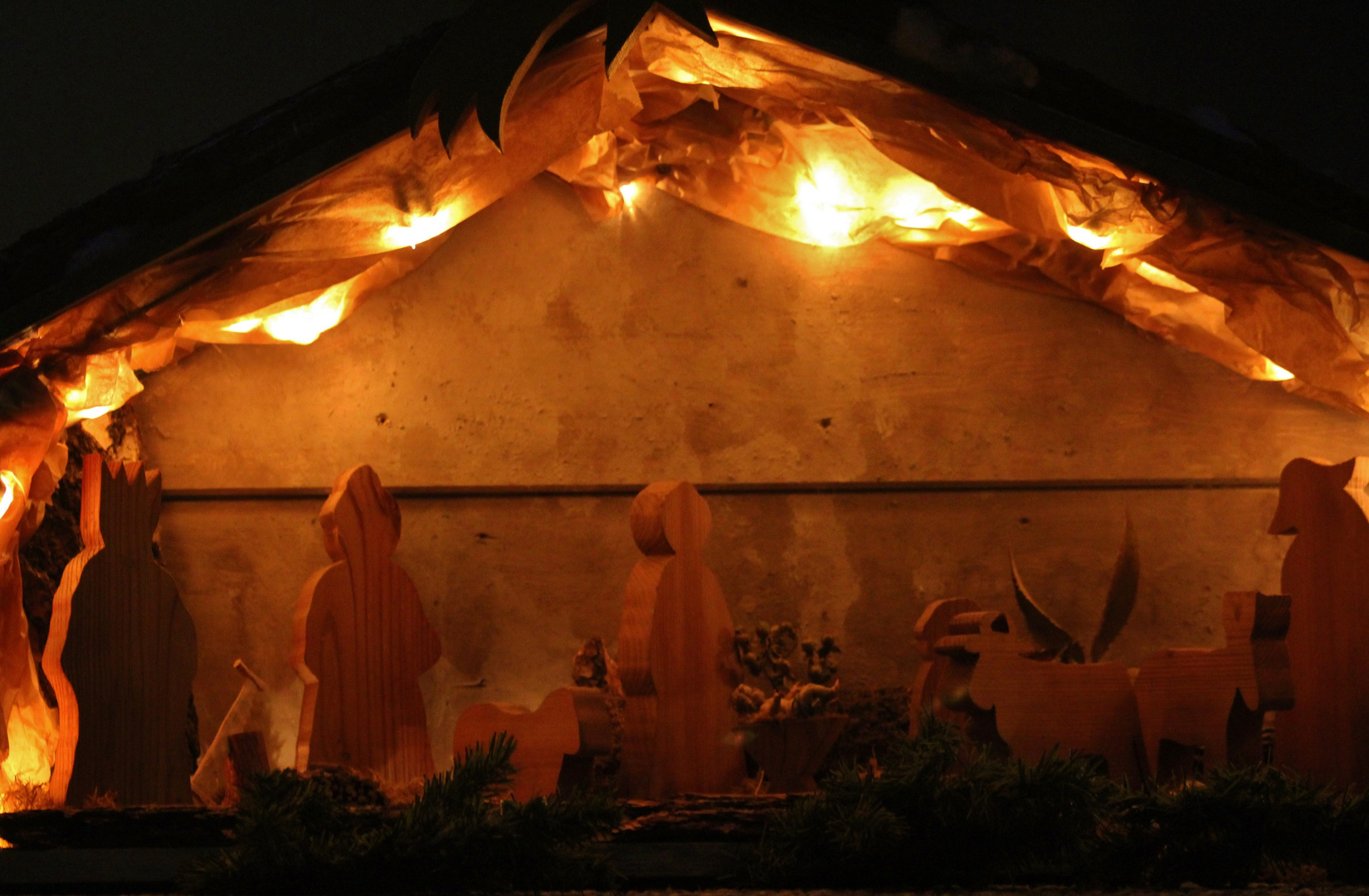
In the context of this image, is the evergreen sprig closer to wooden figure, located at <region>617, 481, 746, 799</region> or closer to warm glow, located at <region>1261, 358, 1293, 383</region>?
wooden figure, located at <region>617, 481, 746, 799</region>

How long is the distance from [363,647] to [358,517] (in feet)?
0.71

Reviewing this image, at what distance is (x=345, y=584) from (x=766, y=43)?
1112mm

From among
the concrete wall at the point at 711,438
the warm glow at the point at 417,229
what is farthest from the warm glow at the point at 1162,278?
the warm glow at the point at 417,229

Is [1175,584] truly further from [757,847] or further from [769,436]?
[757,847]

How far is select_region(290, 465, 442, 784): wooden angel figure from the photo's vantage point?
242 centimetres

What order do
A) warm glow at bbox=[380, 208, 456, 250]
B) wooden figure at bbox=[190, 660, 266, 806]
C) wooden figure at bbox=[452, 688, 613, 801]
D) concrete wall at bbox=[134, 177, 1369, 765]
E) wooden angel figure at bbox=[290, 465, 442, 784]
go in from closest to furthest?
wooden figure at bbox=[452, 688, 613, 801] < wooden angel figure at bbox=[290, 465, 442, 784] < warm glow at bbox=[380, 208, 456, 250] < wooden figure at bbox=[190, 660, 266, 806] < concrete wall at bbox=[134, 177, 1369, 765]

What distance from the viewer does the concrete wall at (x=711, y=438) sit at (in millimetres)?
2852

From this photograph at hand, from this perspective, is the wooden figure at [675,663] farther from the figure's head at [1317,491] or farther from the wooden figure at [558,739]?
the figure's head at [1317,491]

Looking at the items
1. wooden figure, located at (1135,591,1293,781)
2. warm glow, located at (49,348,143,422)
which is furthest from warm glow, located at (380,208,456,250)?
wooden figure, located at (1135,591,1293,781)

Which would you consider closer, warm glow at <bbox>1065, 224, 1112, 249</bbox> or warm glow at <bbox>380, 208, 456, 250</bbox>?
warm glow at <bbox>1065, 224, 1112, 249</bbox>

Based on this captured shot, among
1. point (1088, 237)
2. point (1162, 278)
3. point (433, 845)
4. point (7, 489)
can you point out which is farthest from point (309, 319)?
point (1162, 278)

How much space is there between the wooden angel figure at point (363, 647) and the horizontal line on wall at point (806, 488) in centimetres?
33

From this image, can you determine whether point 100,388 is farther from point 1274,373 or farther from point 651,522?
point 1274,373

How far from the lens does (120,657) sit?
2.38 metres
